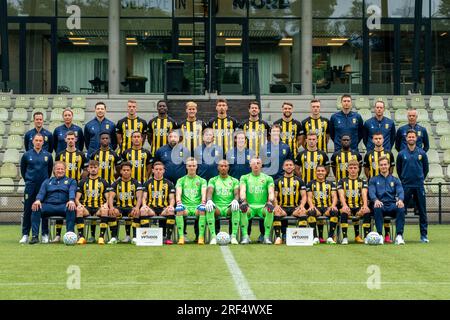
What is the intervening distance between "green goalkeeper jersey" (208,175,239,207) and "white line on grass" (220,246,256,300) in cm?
176

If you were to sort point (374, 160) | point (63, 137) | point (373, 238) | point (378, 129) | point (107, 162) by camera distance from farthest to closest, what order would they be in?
point (378, 129) < point (63, 137) < point (107, 162) < point (374, 160) < point (373, 238)

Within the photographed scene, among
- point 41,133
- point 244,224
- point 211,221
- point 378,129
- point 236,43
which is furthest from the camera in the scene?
point 236,43

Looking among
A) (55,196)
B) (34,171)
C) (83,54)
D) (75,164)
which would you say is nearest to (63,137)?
(75,164)

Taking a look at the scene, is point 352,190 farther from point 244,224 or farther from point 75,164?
point 75,164

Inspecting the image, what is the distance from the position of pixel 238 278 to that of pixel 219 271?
0.84 metres

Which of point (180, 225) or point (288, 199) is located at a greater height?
point (288, 199)

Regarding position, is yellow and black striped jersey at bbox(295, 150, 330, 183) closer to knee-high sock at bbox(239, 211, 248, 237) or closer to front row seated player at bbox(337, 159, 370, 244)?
front row seated player at bbox(337, 159, 370, 244)

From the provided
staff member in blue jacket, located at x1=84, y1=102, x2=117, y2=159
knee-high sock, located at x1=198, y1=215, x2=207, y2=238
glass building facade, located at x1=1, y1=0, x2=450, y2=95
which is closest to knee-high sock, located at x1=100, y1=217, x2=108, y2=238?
knee-high sock, located at x1=198, y1=215, x2=207, y2=238

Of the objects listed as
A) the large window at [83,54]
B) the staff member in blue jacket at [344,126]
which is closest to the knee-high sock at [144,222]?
the staff member in blue jacket at [344,126]

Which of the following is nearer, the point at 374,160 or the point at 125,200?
the point at 125,200

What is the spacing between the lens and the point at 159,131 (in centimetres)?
1886

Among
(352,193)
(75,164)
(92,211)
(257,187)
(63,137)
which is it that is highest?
(63,137)
